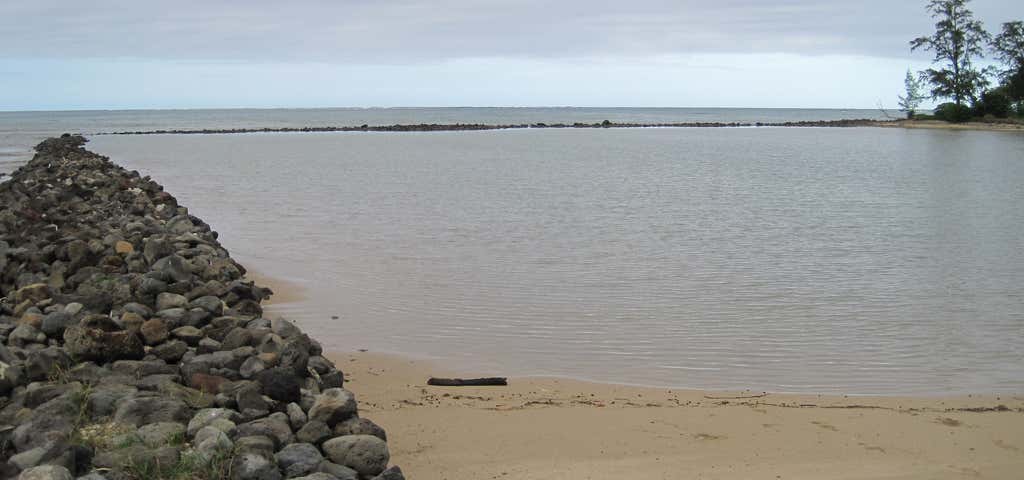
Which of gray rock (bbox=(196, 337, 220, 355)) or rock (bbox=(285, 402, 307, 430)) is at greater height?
gray rock (bbox=(196, 337, 220, 355))

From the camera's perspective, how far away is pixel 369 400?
5762mm

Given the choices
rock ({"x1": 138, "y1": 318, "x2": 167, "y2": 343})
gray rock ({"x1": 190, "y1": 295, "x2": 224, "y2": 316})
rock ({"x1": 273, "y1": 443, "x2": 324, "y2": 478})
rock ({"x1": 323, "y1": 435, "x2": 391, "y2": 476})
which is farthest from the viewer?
gray rock ({"x1": 190, "y1": 295, "x2": 224, "y2": 316})

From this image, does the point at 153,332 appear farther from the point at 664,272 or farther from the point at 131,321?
the point at 664,272

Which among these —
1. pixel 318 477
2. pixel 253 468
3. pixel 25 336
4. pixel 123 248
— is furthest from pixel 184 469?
pixel 123 248

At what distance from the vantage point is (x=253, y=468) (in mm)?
3865

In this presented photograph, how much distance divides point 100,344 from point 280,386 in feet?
4.70

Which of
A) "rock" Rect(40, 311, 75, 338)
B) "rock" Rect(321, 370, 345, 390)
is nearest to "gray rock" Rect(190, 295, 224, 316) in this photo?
"rock" Rect(40, 311, 75, 338)

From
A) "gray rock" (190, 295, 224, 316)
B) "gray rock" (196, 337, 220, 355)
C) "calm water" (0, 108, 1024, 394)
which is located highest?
"gray rock" (190, 295, 224, 316)

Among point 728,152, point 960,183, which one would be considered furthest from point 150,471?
point 728,152

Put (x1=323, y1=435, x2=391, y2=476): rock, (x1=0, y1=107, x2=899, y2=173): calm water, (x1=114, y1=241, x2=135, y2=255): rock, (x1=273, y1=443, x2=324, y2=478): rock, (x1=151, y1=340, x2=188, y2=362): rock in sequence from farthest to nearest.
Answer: (x1=0, y1=107, x2=899, y2=173): calm water
(x1=114, y1=241, x2=135, y2=255): rock
(x1=151, y1=340, x2=188, y2=362): rock
(x1=323, y1=435, x2=391, y2=476): rock
(x1=273, y1=443, x2=324, y2=478): rock

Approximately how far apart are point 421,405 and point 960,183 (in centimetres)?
2015

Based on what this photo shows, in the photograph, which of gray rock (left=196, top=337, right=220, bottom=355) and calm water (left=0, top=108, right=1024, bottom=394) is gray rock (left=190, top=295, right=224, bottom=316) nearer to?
gray rock (left=196, top=337, right=220, bottom=355)

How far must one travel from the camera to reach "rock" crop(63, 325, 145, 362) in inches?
215

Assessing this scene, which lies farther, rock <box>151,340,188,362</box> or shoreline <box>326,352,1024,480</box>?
rock <box>151,340,188,362</box>
